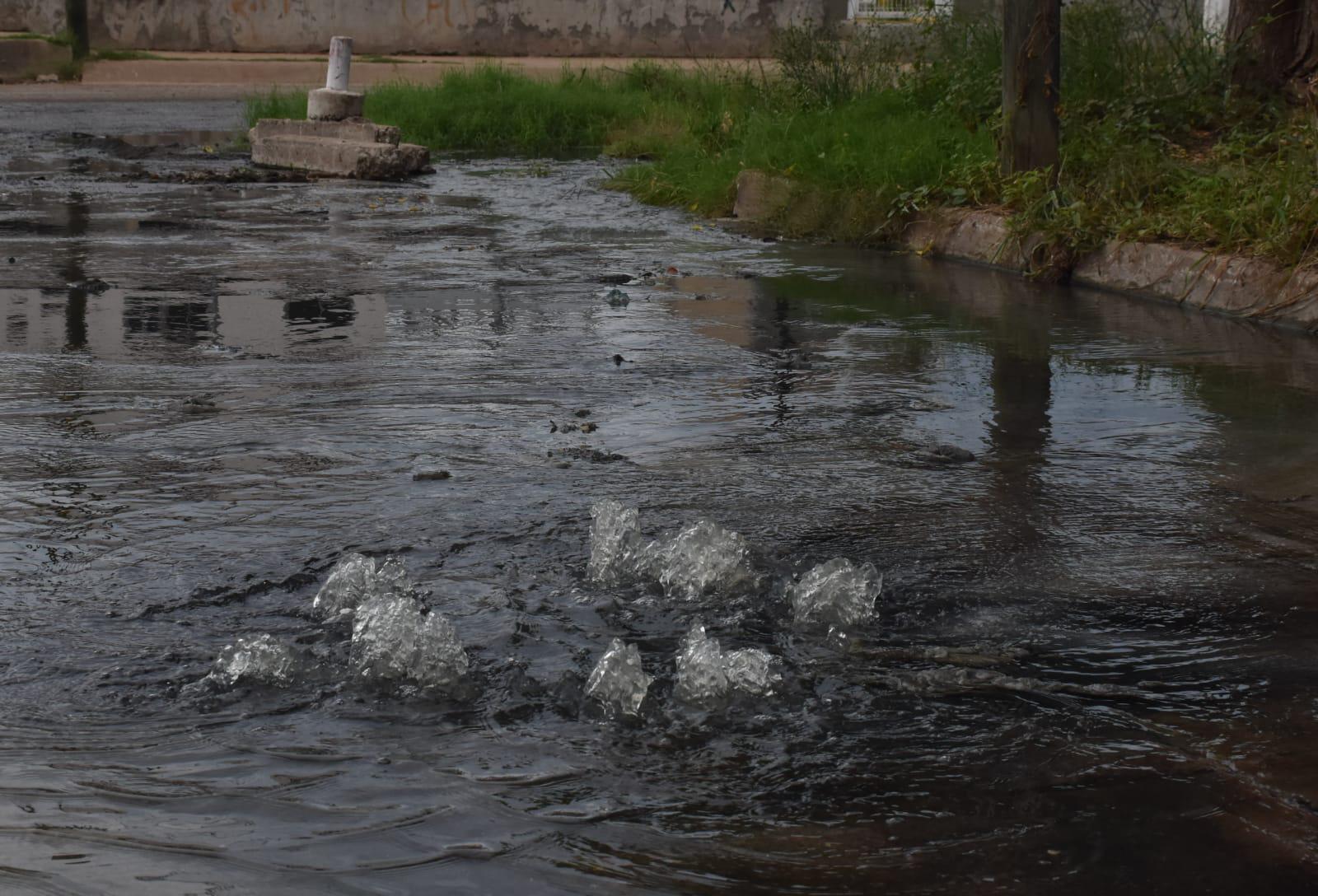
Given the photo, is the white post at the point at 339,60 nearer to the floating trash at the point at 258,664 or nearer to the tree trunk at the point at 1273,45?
the tree trunk at the point at 1273,45

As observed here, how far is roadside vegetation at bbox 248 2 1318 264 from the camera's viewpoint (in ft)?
23.9

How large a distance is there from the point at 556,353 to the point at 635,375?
0.51m

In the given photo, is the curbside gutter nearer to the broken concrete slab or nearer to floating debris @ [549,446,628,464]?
floating debris @ [549,446,628,464]

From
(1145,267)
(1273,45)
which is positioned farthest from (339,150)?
(1145,267)

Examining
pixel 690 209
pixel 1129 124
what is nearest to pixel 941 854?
pixel 1129 124

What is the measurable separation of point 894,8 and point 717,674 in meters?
19.7

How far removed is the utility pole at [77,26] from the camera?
25.0 meters

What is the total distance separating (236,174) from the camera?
13211mm

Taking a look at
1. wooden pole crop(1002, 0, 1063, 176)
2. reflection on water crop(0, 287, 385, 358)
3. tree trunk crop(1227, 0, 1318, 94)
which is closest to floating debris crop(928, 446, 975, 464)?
reflection on water crop(0, 287, 385, 358)

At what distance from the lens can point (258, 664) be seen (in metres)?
2.67

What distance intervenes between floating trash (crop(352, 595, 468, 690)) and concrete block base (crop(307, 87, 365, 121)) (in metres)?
12.2

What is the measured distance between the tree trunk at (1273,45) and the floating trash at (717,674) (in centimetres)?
793

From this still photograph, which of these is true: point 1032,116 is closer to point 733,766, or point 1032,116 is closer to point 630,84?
point 733,766

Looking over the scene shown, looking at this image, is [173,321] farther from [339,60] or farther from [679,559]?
[339,60]
